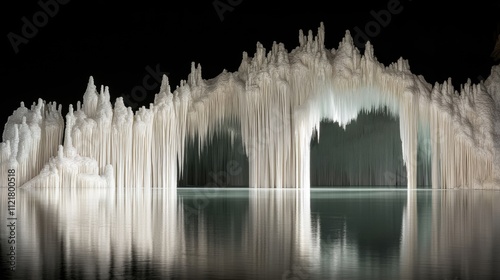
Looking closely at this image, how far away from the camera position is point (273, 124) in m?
26.1

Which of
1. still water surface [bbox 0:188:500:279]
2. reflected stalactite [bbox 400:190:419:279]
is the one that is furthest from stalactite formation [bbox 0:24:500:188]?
reflected stalactite [bbox 400:190:419:279]

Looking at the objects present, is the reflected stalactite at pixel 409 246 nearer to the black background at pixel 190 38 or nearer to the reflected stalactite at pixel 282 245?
the reflected stalactite at pixel 282 245

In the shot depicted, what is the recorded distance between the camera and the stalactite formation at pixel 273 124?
26000 millimetres

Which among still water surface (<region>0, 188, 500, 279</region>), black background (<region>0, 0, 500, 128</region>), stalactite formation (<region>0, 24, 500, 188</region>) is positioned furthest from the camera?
black background (<region>0, 0, 500, 128</region>)

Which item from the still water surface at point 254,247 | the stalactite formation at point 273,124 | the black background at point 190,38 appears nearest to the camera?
the still water surface at point 254,247

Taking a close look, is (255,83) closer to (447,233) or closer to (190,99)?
(190,99)

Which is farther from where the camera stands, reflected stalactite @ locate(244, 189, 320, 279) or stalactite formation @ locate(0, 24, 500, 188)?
stalactite formation @ locate(0, 24, 500, 188)

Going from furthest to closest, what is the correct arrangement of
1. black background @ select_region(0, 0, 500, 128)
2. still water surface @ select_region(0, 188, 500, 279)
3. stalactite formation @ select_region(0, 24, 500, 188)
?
black background @ select_region(0, 0, 500, 128) → stalactite formation @ select_region(0, 24, 500, 188) → still water surface @ select_region(0, 188, 500, 279)

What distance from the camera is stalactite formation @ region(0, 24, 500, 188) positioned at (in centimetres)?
2600

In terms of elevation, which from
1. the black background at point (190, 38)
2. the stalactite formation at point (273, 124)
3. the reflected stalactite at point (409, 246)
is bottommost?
the reflected stalactite at point (409, 246)

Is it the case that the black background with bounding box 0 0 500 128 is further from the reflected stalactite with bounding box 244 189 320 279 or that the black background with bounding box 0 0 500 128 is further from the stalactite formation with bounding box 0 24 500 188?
the reflected stalactite with bounding box 244 189 320 279

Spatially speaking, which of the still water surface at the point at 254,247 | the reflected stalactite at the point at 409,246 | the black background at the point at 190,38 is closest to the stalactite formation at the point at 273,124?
the black background at the point at 190,38

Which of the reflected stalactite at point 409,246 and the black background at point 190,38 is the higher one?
the black background at point 190,38

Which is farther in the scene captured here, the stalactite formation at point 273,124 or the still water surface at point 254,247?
the stalactite formation at point 273,124
